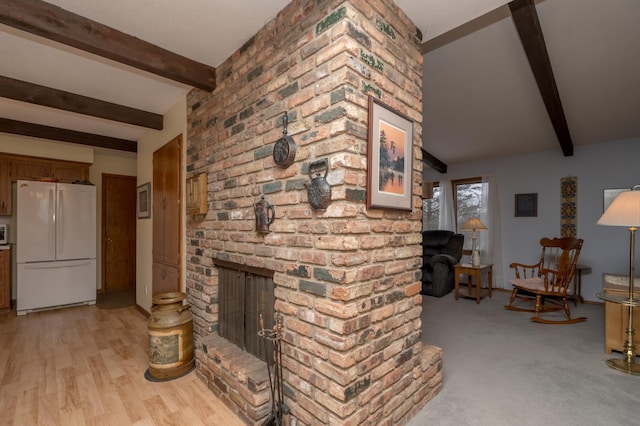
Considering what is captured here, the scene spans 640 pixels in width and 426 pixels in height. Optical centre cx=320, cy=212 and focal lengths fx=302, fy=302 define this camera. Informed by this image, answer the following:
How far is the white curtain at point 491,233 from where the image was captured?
5230mm

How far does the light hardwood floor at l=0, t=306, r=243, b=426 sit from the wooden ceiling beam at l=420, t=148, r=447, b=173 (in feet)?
16.2

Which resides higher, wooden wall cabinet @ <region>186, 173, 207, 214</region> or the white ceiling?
the white ceiling

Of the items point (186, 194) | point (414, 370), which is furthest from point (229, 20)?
point (414, 370)

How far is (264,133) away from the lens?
6.11 ft

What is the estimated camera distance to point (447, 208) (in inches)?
233

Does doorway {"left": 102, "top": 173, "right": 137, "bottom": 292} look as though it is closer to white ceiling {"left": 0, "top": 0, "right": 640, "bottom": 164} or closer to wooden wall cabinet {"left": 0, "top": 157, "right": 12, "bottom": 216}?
wooden wall cabinet {"left": 0, "top": 157, "right": 12, "bottom": 216}

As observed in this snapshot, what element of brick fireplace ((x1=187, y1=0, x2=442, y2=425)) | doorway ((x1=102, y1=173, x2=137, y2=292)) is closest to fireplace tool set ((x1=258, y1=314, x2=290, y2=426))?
brick fireplace ((x1=187, y1=0, x2=442, y2=425))

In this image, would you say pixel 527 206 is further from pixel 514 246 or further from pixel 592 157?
pixel 592 157

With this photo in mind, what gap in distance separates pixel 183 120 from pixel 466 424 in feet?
10.8

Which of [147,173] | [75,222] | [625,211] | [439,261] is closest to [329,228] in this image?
[625,211]

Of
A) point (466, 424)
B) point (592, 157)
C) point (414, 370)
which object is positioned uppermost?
point (592, 157)

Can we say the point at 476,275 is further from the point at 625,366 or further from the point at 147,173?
the point at 147,173

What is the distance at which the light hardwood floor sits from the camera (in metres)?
1.87

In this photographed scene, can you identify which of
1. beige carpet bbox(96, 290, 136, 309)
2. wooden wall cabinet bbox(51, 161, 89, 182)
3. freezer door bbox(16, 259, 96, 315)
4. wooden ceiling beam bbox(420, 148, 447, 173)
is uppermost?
wooden ceiling beam bbox(420, 148, 447, 173)
